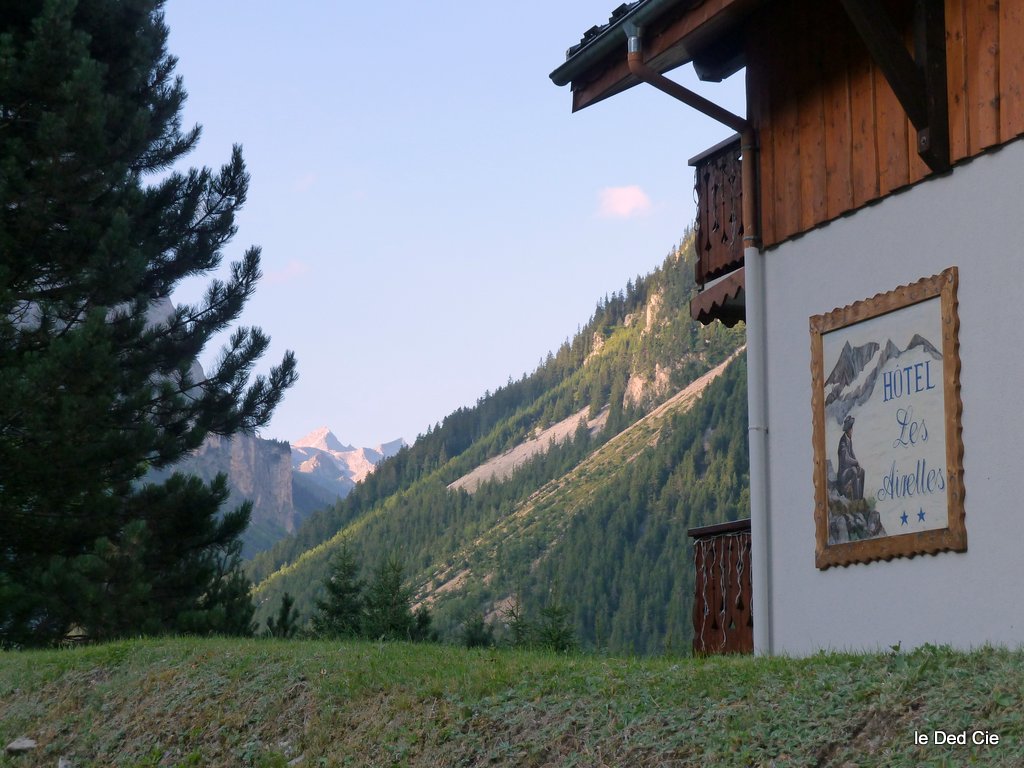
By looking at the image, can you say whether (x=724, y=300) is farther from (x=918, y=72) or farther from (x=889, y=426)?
(x=918, y=72)

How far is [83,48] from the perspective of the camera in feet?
59.4

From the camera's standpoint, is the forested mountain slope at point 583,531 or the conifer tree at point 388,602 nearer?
the conifer tree at point 388,602

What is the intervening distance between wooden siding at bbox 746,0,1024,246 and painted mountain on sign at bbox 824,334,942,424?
3.80ft

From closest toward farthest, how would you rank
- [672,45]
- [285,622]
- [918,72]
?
[918,72]
[672,45]
[285,622]

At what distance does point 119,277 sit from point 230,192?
4.87 m

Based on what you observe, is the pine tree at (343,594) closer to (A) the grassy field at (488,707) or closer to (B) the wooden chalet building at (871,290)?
(A) the grassy field at (488,707)

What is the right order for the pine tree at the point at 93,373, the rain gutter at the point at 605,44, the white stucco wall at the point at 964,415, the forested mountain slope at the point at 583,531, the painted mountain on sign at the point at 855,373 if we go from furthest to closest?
the forested mountain slope at the point at 583,531, the pine tree at the point at 93,373, the rain gutter at the point at 605,44, the painted mountain on sign at the point at 855,373, the white stucco wall at the point at 964,415

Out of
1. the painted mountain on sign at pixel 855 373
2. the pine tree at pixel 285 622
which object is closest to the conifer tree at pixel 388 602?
the pine tree at pixel 285 622

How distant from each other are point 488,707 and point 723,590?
441 centimetres

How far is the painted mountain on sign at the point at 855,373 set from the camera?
347 inches

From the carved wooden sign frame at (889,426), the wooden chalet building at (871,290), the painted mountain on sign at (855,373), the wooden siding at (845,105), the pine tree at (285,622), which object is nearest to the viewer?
the wooden chalet building at (871,290)

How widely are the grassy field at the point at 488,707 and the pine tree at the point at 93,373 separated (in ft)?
17.5

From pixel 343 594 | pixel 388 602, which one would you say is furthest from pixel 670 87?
pixel 343 594

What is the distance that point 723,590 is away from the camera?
11781 millimetres
